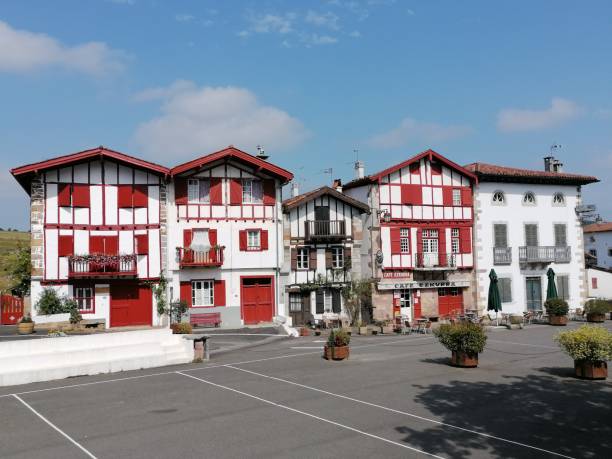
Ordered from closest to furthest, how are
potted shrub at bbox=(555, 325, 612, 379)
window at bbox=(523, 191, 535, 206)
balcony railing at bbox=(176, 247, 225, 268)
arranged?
potted shrub at bbox=(555, 325, 612, 379) < balcony railing at bbox=(176, 247, 225, 268) < window at bbox=(523, 191, 535, 206)

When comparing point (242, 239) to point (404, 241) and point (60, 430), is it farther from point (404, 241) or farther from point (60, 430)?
point (60, 430)

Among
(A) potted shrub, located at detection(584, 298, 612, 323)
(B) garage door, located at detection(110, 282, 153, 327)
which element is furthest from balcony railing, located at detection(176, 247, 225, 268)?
(A) potted shrub, located at detection(584, 298, 612, 323)

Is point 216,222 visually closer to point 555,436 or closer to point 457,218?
point 457,218

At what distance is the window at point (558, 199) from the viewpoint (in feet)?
120

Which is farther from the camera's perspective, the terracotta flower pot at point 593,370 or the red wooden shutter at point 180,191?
the red wooden shutter at point 180,191

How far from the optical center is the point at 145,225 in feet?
93.5

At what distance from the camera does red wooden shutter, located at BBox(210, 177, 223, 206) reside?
29.6m

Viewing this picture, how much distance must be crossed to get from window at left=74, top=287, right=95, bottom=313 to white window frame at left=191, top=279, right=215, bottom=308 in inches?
188

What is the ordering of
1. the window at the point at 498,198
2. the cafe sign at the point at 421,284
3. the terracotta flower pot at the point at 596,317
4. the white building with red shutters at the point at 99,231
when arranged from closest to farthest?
the white building with red shutters at the point at 99,231 → the terracotta flower pot at the point at 596,317 → the cafe sign at the point at 421,284 → the window at the point at 498,198

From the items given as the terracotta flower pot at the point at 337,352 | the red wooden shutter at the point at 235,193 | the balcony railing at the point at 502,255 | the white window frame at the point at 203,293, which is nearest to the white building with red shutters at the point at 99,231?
the white window frame at the point at 203,293

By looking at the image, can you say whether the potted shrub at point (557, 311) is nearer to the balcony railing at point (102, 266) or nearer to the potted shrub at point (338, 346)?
the potted shrub at point (338, 346)

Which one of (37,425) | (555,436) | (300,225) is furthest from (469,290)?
(37,425)

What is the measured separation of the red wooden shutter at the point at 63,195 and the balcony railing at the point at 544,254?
2561 centimetres

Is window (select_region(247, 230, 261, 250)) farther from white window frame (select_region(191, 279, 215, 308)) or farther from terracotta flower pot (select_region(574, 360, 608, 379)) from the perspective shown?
terracotta flower pot (select_region(574, 360, 608, 379))
